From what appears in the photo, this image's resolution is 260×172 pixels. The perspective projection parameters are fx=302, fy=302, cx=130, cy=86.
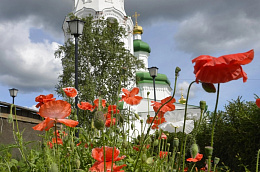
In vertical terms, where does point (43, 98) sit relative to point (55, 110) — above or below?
above

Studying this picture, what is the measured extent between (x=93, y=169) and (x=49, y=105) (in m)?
0.31

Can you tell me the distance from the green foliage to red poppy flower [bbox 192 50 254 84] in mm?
3296

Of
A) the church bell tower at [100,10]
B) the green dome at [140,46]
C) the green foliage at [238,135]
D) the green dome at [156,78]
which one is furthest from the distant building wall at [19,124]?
the green dome at [140,46]

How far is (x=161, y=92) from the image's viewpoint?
116 ft

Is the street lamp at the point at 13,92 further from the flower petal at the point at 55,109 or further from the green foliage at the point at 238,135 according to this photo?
the flower petal at the point at 55,109

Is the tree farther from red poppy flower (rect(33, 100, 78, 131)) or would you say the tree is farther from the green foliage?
red poppy flower (rect(33, 100, 78, 131))

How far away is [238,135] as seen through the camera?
14.7ft

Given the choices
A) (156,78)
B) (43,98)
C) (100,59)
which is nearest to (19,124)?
(43,98)

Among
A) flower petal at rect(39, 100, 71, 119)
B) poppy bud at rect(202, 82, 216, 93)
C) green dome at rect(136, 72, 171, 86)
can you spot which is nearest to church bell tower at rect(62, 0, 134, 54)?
green dome at rect(136, 72, 171, 86)

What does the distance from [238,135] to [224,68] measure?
12.5 feet

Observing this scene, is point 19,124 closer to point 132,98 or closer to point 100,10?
point 132,98

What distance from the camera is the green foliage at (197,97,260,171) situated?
13.8ft

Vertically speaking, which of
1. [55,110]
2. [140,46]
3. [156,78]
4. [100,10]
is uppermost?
[140,46]

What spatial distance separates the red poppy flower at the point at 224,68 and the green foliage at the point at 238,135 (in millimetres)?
3296
